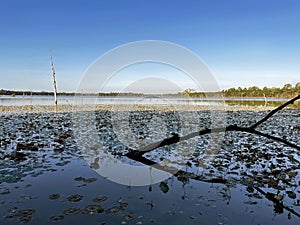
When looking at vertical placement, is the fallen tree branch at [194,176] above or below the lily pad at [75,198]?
above

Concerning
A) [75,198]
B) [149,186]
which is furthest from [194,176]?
[75,198]

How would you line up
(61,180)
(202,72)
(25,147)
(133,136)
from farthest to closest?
(133,136) < (25,147) < (202,72) < (61,180)

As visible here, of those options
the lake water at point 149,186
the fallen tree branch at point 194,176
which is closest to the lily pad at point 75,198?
the lake water at point 149,186

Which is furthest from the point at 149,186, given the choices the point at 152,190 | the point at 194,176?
the point at 194,176

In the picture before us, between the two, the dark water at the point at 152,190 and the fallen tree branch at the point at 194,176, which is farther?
the fallen tree branch at the point at 194,176

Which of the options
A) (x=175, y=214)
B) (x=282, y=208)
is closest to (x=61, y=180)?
(x=175, y=214)

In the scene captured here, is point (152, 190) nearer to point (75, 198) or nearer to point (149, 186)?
point (149, 186)

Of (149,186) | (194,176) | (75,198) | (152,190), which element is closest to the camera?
(75,198)

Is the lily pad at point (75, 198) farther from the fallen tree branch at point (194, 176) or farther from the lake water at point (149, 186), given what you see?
the fallen tree branch at point (194, 176)

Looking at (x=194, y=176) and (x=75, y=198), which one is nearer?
(x=75, y=198)

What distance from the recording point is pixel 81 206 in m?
4.07

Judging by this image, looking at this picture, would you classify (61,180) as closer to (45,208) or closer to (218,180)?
(45,208)

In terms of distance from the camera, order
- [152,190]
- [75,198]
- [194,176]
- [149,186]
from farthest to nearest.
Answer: [194,176] < [149,186] < [152,190] < [75,198]

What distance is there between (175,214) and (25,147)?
6.58 metres
